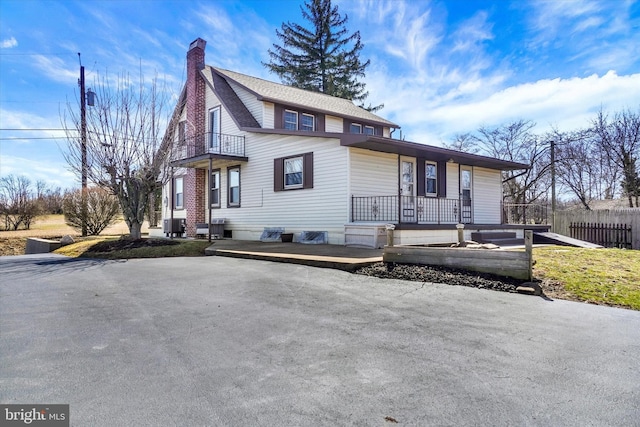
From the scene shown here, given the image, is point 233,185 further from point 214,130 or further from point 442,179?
point 442,179

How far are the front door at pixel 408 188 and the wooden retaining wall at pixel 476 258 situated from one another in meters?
6.01

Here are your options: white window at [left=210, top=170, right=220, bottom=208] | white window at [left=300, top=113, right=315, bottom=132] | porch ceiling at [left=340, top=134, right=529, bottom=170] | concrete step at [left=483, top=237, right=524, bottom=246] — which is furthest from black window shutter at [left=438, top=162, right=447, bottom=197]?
white window at [left=210, top=170, right=220, bottom=208]

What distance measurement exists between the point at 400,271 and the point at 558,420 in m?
4.75

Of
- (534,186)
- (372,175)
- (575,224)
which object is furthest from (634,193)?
(372,175)

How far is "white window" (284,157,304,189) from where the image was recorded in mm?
13156

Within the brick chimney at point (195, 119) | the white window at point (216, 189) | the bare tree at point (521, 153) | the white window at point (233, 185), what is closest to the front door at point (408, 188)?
the white window at point (233, 185)

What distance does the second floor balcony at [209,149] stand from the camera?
14.9 meters

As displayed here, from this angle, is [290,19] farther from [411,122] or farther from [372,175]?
[372,175]

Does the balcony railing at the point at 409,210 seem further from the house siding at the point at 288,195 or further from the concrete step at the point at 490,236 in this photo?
the concrete step at the point at 490,236

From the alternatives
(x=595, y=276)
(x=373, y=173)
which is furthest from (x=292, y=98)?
(x=595, y=276)

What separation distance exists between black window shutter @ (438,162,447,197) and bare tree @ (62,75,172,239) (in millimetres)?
10718

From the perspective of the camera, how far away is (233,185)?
1608 centimetres

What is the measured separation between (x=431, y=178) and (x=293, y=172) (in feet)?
19.0
